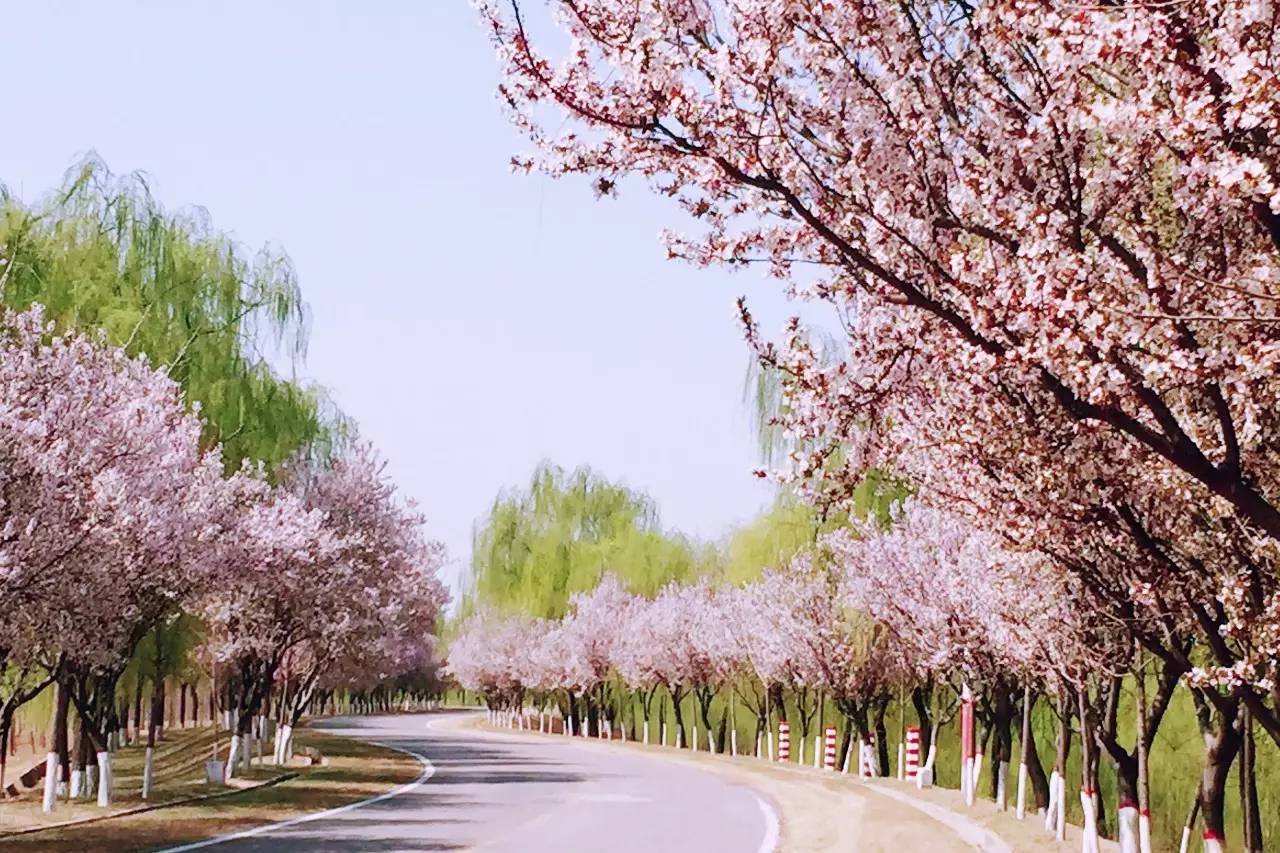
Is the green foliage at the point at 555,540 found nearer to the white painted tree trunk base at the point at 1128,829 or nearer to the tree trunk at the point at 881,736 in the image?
the tree trunk at the point at 881,736

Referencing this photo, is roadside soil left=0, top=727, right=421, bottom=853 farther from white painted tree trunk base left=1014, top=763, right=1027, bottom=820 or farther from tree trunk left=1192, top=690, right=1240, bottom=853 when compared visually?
tree trunk left=1192, top=690, right=1240, bottom=853

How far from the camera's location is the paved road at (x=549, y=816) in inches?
752

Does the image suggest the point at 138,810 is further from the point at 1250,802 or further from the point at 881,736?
the point at 881,736

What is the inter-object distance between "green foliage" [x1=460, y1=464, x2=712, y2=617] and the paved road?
28836mm

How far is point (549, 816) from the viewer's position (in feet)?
77.1

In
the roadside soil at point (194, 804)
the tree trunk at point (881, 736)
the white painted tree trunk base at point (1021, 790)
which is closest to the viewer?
the roadside soil at point (194, 804)

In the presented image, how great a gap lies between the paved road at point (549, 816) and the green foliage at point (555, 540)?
28836 millimetres

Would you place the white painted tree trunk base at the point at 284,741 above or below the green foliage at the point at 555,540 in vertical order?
below

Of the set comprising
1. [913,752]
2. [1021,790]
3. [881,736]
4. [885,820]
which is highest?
[881,736]

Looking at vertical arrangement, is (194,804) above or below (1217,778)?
below

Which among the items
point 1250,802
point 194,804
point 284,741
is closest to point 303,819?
point 194,804

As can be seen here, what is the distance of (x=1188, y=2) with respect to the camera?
573 centimetres

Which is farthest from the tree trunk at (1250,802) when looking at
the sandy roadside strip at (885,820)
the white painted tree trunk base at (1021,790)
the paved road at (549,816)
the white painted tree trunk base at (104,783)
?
the white painted tree trunk base at (104,783)

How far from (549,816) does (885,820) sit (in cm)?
514
